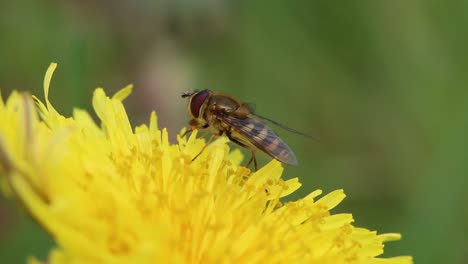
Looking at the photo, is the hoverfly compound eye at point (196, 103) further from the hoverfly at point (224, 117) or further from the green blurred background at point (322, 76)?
the green blurred background at point (322, 76)

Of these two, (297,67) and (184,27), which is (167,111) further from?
(297,67)

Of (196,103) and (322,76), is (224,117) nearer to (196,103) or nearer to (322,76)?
(196,103)

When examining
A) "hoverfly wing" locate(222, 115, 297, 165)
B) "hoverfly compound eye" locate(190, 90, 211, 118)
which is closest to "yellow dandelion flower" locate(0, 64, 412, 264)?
"hoverfly wing" locate(222, 115, 297, 165)

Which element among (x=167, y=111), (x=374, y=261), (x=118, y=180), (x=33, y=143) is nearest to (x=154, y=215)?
(x=118, y=180)

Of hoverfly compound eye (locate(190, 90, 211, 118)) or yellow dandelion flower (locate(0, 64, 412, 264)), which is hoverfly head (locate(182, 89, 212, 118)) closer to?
hoverfly compound eye (locate(190, 90, 211, 118))

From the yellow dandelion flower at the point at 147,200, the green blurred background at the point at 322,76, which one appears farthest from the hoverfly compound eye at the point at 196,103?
the green blurred background at the point at 322,76

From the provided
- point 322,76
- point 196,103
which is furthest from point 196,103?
point 322,76

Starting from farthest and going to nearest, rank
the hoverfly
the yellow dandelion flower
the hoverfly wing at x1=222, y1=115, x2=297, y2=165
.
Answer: the hoverfly
the hoverfly wing at x1=222, y1=115, x2=297, y2=165
the yellow dandelion flower
